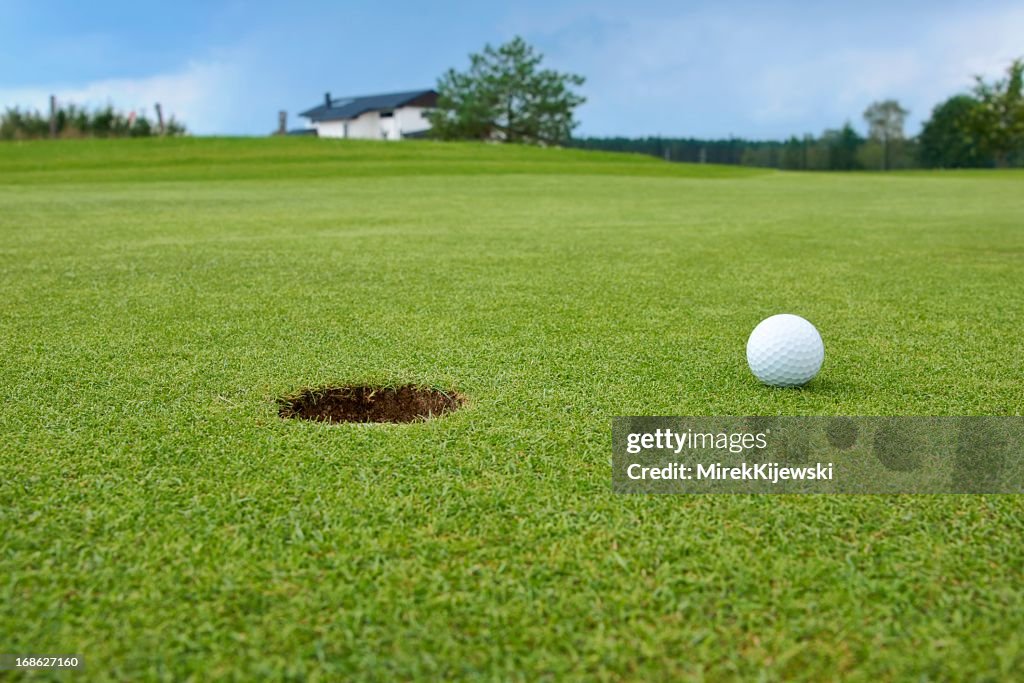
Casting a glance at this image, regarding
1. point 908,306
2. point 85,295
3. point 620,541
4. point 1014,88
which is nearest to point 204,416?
point 620,541

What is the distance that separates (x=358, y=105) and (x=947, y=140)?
5414 cm

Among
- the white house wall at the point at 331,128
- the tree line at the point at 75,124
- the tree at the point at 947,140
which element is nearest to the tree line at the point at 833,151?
the tree at the point at 947,140

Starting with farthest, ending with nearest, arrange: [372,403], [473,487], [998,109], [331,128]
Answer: [331,128], [998,109], [372,403], [473,487]

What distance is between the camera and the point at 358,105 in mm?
69500

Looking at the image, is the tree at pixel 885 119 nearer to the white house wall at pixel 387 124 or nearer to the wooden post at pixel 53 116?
the white house wall at pixel 387 124

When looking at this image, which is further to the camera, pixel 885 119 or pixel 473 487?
pixel 885 119

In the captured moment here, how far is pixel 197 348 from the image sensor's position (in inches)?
136

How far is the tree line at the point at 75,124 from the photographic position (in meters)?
28.7

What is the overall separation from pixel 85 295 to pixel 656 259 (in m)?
3.92

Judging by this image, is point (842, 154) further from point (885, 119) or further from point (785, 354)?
point (785, 354)

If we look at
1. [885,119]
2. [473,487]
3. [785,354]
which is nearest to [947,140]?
[885,119]

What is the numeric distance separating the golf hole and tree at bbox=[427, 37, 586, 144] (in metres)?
54.8

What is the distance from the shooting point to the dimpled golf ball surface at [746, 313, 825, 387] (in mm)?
2838

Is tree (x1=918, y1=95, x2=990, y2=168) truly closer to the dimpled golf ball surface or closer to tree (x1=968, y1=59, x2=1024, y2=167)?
tree (x1=968, y1=59, x2=1024, y2=167)
